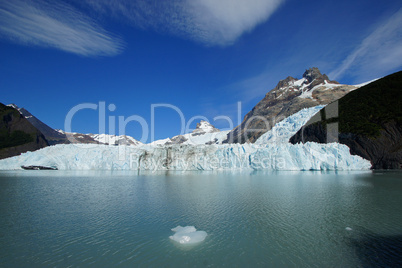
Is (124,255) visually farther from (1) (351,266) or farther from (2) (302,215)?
(2) (302,215)

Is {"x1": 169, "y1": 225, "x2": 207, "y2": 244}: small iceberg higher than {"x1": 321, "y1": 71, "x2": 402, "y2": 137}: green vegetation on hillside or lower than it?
lower

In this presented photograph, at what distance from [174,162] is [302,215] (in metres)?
33.8

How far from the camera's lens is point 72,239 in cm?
679

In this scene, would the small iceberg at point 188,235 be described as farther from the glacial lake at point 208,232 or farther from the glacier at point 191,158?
the glacier at point 191,158

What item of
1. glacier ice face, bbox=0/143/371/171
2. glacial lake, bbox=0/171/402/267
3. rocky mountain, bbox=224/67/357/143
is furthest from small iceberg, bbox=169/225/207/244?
rocky mountain, bbox=224/67/357/143

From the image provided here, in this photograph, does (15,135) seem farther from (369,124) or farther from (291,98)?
(291,98)

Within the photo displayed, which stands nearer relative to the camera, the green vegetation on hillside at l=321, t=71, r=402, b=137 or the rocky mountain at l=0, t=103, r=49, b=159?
the green vegetation on hillside at l=321, t=71, r=402, b=137

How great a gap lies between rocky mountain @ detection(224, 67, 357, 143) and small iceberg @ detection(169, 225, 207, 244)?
93255mm

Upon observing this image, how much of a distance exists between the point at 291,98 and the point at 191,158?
98.5m

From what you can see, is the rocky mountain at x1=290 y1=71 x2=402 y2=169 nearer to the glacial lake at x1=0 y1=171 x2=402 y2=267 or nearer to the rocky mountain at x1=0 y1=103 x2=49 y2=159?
the glacial lake at x1=0 y1=171 x2=402 y2=267

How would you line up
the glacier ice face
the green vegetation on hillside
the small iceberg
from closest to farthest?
the small iceberg
the glacier ice face
the green vegetation on hillside

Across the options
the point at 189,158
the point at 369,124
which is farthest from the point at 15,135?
the point at 369,124

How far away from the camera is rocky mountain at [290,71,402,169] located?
40.6 metres

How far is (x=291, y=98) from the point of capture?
11994cm
